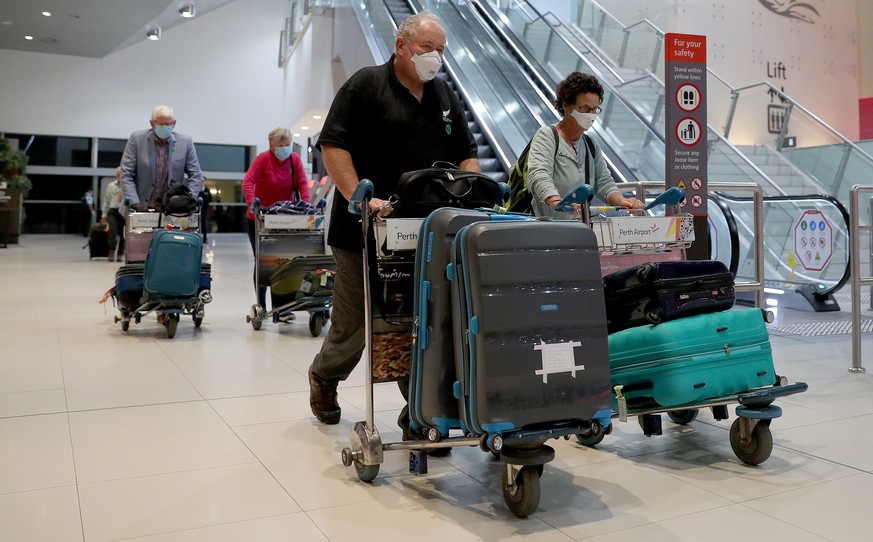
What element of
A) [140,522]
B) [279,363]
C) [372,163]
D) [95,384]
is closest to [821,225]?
[279,363]

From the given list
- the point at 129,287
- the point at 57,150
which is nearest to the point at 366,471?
the point at 129,287

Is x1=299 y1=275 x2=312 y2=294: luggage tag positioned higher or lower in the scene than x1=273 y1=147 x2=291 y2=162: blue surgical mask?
lower

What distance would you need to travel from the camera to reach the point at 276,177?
6527 mm

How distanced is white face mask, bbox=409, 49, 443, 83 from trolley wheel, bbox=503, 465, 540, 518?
142 cm

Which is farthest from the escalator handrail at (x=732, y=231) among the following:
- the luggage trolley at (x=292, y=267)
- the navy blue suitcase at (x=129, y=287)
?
the navy blue suitcase at (x=129, y=287)

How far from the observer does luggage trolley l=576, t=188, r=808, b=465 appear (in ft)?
8.66

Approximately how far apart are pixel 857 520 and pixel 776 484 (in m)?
0.34

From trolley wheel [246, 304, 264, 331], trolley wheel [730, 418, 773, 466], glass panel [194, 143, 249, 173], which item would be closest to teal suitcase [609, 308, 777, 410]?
trolley wheel [730, 418, 773, 466]

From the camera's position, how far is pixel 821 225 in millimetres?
7809

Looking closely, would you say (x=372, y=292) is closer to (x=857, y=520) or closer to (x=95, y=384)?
(x=857, y=520)

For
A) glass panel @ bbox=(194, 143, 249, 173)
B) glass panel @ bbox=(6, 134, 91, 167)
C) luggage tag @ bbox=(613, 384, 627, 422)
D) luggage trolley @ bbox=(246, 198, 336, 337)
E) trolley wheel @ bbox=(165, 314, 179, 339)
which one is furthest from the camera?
glass panel @ bbox=(194, 143, 249, 173)

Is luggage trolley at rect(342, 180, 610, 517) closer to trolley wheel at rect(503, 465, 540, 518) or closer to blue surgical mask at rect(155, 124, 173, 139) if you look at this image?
trolley wheel at rect(503, 465, 540, 518)

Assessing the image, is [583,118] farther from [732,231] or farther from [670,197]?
[732,231]

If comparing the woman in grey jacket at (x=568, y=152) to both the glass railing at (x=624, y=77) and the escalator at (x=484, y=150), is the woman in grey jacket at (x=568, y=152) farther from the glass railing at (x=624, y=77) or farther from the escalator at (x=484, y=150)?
the glass railing at (x=624, y=77)
